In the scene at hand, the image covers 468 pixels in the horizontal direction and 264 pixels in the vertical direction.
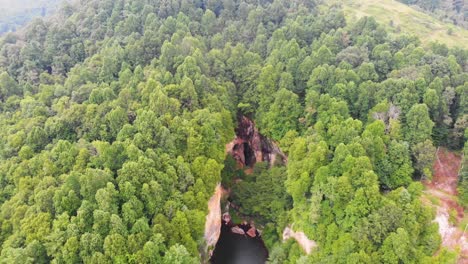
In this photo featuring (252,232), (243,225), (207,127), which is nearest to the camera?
(207,127)

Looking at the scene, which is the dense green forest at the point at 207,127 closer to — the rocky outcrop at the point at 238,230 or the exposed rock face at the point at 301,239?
the exposed rock face at the point at 301,239

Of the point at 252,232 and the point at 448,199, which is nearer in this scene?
the point at 448,199

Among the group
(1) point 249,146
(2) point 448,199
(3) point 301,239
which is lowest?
(1) point 249,146

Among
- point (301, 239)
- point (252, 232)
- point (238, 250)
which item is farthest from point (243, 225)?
point (301, 239)

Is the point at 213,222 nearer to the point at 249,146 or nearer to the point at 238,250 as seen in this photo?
the point at 238,250

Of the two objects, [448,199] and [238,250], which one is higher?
[448,199]

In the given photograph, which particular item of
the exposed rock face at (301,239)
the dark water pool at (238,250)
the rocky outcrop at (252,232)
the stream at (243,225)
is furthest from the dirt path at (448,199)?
the rocky outcrop at (252,232)

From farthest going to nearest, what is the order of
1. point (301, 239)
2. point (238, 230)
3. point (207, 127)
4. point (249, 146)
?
point (249, 146) → point (238, 230) → point (207, 127) → point (301, 239)
